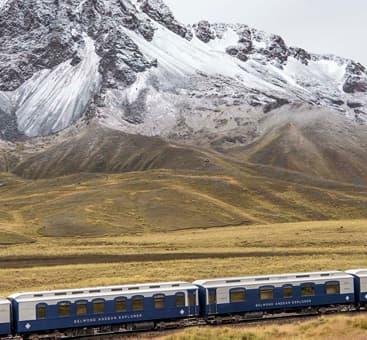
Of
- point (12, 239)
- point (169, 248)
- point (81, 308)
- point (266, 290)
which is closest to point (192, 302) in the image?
point (266, 290)

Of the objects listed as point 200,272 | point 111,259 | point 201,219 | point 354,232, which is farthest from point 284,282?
point 201,219

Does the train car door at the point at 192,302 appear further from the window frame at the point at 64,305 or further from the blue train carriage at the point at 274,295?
the window frame at the point at 64,305

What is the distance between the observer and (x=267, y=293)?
5328cm

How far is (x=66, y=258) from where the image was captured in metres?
105

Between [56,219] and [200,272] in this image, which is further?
[56,219]

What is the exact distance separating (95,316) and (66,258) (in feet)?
191

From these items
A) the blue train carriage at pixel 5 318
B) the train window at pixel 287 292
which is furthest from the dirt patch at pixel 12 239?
the train window at pixel 287 292

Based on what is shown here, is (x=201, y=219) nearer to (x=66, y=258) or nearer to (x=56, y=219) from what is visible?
(x=56, y=219)

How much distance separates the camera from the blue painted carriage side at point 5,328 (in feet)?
149

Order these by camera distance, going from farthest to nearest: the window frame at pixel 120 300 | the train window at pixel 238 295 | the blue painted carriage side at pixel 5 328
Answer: the train window at pixel 238 295 → the window frame at pixel 120 300 → the blue painted carriage side at pixel 5 328

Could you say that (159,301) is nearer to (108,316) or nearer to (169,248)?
(108,316)

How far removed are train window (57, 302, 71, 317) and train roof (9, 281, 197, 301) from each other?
52 centimetres

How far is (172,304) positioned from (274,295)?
8.82 metres

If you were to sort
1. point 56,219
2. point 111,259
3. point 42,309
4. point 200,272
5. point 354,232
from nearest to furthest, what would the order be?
point 42,309, point 200,272, point 111,259, point 354,232, point 56,219
